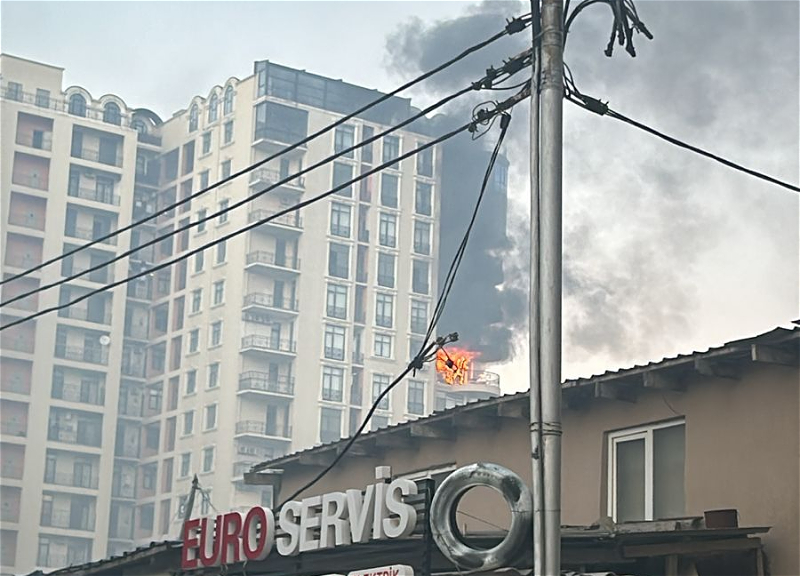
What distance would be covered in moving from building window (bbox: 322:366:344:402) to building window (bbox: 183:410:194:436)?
13340 mm

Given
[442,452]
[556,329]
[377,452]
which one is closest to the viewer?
[556,329]

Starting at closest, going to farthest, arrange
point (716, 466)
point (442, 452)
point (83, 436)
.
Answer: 1. point (716, 466)
2. point (442, 452)
3. point (83, 436)

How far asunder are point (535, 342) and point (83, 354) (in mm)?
132213

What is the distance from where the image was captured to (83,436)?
13788 centimetres

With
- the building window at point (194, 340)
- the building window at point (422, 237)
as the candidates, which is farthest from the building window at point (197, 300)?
the building window at point (422, 237)

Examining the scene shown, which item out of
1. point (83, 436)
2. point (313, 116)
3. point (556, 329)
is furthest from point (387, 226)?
point (556, 329)

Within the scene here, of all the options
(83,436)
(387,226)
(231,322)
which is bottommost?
(83,436)

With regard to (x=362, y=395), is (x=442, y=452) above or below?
below

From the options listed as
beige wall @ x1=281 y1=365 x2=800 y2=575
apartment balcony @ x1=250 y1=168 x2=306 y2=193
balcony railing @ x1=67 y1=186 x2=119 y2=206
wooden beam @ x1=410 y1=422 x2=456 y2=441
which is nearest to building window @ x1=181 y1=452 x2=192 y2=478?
balcony railing @ x1=67 y1=186 x2=119 y2=206

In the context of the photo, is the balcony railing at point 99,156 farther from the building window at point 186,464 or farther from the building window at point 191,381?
the building window at point 186,464

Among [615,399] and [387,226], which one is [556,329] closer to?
[615,399]

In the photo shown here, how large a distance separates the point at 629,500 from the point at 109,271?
136m

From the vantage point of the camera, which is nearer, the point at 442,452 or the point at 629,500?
the point at 629,500

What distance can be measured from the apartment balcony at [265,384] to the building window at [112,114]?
1300 inches
